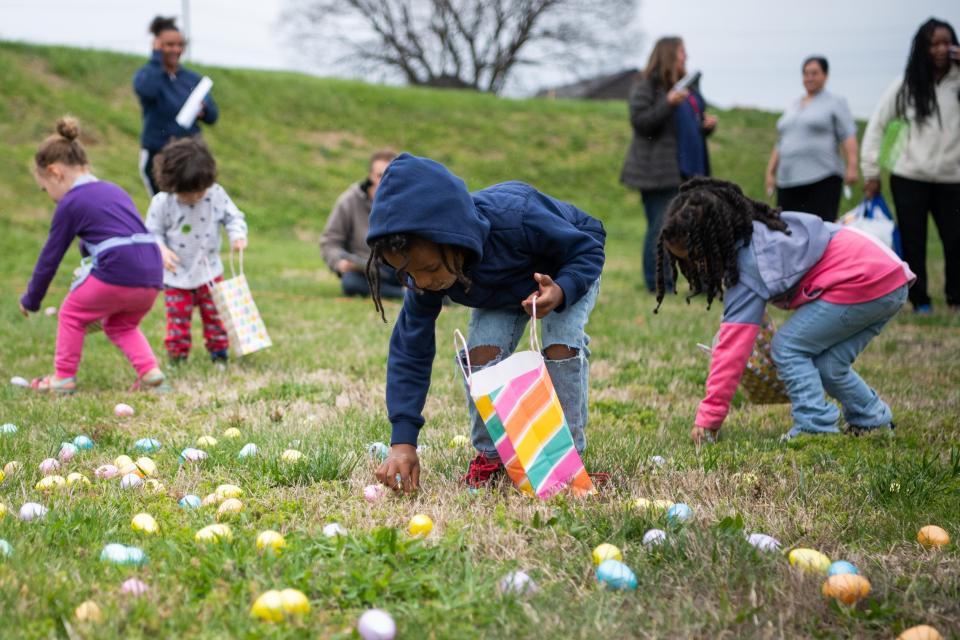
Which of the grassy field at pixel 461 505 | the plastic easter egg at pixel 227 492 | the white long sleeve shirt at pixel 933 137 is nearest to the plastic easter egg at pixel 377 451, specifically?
the grassy field at pixel 461 505

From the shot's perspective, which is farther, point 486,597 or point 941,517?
point 941,517

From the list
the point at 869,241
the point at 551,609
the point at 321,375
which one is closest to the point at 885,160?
the point at 869,241

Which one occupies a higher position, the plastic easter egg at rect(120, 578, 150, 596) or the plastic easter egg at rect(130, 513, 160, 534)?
the plastic easter egg at rect(120, 578, 150, 596)

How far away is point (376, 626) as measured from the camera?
5.90 ft

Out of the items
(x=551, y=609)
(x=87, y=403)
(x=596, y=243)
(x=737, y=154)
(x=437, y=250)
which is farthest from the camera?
(x=737, y=154)

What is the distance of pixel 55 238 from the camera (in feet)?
15.2

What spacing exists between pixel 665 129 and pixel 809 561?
599cm

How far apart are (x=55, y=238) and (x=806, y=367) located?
378 centimetres

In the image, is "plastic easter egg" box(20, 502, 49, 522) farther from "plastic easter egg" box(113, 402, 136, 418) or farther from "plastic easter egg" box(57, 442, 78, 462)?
"plastic easter egg" box(113, 402, 136, 418)

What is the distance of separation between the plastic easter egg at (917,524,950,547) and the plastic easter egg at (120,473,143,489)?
2320mm

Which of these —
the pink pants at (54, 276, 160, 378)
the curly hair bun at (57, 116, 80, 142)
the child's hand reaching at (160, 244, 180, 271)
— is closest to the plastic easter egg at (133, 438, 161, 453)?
the pink pants at (54, 276, 160, 378)

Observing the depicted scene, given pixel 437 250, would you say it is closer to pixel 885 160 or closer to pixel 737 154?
pixel 885 160

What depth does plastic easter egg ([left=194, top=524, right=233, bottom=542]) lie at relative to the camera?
2262 mm

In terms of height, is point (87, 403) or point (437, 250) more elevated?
point (437, 250)
